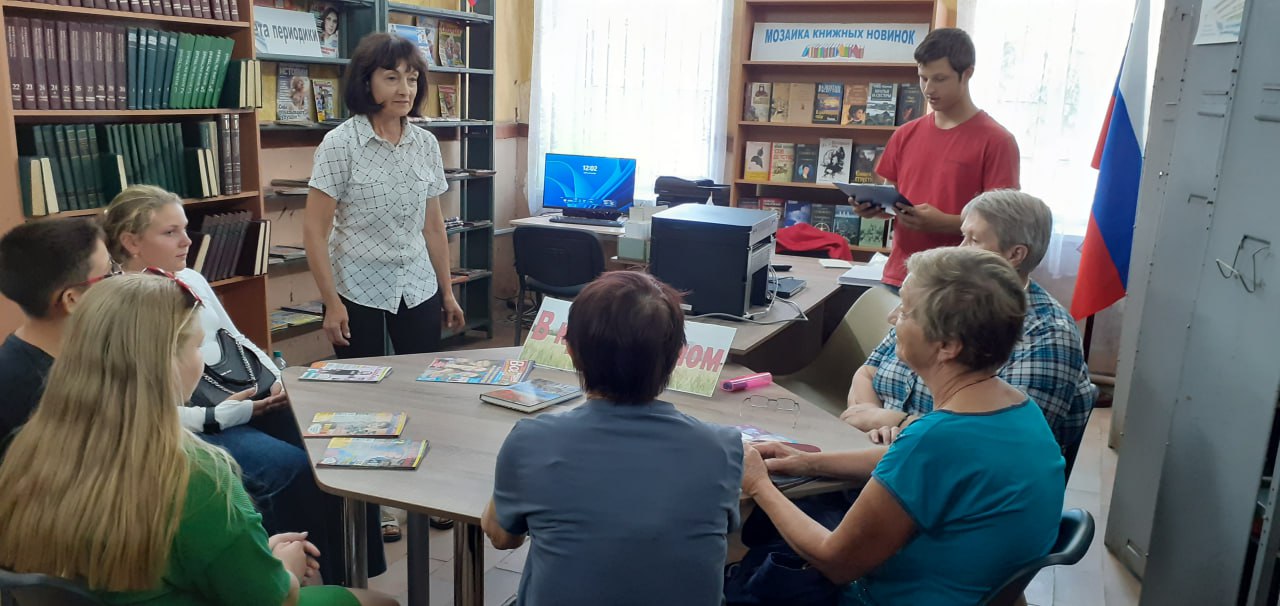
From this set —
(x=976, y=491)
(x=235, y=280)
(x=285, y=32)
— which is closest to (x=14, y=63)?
(x=235, y=280)

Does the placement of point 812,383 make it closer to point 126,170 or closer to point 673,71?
point 126,170

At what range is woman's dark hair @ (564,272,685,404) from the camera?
4.41ft

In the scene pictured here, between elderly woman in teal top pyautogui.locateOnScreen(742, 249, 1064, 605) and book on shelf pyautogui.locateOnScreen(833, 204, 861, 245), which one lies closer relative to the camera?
elderly woman in teal top pyautogui.locateOnScreen(742, 249, 1064, 605)

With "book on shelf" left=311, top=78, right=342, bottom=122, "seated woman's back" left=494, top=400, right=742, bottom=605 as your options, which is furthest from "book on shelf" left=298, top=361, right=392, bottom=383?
"book on shelf" left=311, top=78, right=342, bottom=122

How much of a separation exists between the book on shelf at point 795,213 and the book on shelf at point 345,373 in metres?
3.42

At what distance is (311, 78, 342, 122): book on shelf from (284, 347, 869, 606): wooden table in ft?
7.58

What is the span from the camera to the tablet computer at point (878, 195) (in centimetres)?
287

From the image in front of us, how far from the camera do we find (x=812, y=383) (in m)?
3.00

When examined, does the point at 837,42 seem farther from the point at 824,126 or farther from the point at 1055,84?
the point at 1055,84

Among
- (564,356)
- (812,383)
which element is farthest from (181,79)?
(812,383)

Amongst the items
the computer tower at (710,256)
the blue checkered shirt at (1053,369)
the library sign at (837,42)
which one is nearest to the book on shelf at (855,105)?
the library sign at (837,42)

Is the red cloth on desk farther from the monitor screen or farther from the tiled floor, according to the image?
the tiled floor

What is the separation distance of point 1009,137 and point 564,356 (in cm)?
160

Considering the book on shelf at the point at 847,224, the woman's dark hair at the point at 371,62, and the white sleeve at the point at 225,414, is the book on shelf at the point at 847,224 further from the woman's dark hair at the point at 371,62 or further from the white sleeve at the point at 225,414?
the white sleeve at the point at 225,414
